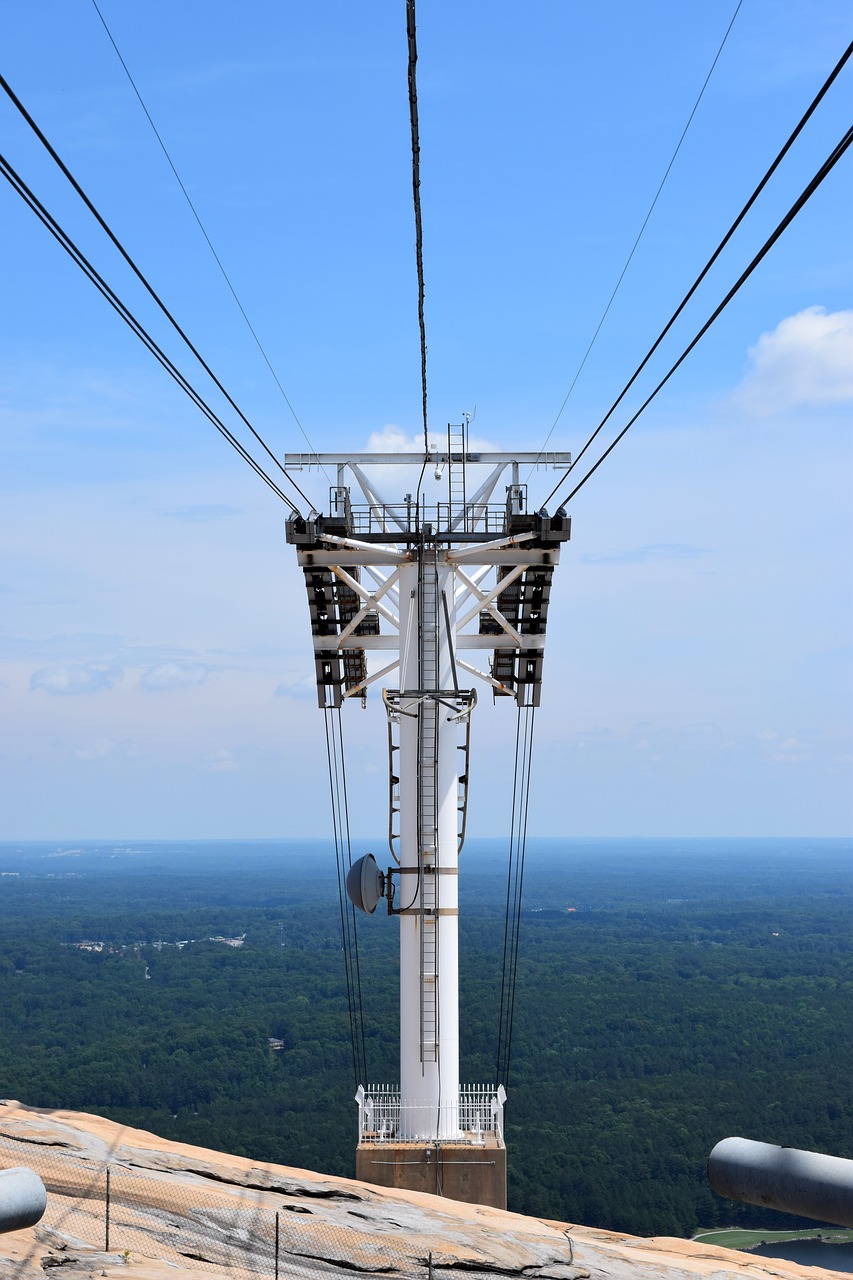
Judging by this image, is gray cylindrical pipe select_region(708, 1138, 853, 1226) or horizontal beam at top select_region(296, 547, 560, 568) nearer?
gray cylindrical pipe select_region(708, 1138, 853, 1226)

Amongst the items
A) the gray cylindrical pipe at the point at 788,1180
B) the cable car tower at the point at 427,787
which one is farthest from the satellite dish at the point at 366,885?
the gray cylindrical pipe at the point at 788,1180

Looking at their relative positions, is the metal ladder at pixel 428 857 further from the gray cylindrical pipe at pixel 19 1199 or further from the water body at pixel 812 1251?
the water body at pixel 812 1251

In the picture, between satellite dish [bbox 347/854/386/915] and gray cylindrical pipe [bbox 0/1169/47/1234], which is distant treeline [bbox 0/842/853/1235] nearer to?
satellite dish [bbox 347/854/386/915]

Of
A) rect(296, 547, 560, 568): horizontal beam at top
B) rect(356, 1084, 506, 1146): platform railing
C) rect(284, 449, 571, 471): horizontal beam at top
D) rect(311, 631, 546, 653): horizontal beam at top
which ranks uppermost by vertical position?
rect(284, 449, 571, 471): horizontal beam at top

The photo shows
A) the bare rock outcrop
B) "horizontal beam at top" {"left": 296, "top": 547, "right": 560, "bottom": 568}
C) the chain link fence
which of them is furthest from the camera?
"horizontal beam at top" {"left": 296, "top": 547, "right": 560, "bottom": 568}

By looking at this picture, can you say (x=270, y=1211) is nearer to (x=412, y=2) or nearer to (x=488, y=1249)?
Answer: (x=488, y=1249)

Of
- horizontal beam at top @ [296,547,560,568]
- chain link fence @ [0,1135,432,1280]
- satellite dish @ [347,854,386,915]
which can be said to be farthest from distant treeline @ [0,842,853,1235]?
chain link fence @ [0,1135,432,1280]
